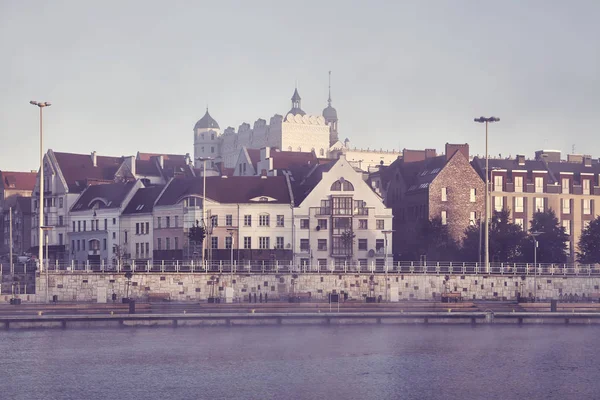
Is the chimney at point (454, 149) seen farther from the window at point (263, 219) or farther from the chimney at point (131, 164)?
the chimney at point (131, 164)

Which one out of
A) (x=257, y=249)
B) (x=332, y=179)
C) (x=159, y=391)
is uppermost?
(x=332, y=179)

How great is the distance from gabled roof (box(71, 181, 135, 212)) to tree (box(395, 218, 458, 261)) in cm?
3390

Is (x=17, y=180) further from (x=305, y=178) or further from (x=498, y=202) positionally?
(x=498, y=202)

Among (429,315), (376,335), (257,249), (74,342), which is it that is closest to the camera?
(74,342)

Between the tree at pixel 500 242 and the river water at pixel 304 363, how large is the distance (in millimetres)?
26427

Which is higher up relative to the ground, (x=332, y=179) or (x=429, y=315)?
(x=332, y=179)

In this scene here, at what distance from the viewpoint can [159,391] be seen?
186 ft

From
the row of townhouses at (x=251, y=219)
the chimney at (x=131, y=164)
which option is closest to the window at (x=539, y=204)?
the row of townhouses at (x=251, y=219)

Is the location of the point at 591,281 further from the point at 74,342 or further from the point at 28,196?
the point at 28,196

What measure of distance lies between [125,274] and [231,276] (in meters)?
9.74

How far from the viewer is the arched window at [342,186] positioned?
4628 inches

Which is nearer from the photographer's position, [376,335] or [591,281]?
[376,335]

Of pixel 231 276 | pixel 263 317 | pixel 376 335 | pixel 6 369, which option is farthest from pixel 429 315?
pixel 6 369

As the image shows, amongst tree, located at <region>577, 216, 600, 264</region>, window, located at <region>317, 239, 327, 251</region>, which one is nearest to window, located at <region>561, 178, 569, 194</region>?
tree, located at <region>577, 216, 600, 264</region>
